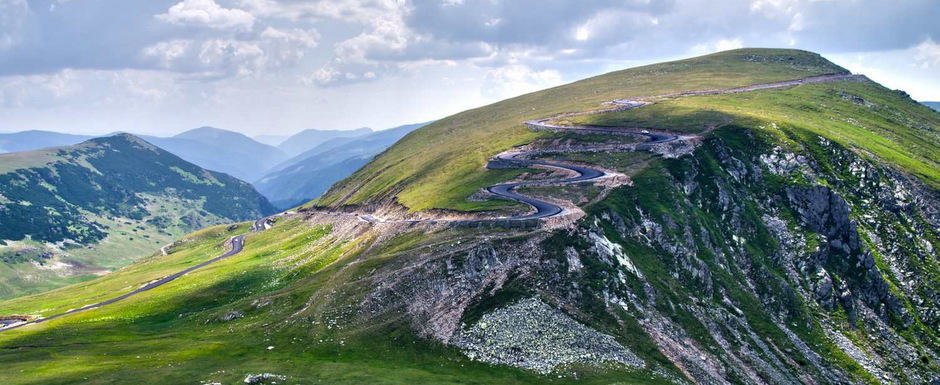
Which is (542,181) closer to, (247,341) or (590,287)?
(590,287)

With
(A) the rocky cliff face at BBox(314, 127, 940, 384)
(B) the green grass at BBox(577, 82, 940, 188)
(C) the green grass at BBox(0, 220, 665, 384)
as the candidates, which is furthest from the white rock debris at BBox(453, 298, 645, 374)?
(B) the green grass at BBox(577, 82, 940, 188)

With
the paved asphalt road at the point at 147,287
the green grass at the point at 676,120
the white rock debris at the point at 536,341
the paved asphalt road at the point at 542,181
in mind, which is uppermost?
the green grass at the point at 676,120

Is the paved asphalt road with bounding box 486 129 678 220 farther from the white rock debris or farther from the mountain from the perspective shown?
the white rock debris

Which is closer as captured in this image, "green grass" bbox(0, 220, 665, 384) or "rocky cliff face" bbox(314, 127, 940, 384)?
"green grass" bbox(0, 220, 665, 384)

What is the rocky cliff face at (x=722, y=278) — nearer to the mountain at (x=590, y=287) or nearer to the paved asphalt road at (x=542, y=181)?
the mountain at (x=590, y=287)

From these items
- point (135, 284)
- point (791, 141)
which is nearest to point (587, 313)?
point (791, 141)

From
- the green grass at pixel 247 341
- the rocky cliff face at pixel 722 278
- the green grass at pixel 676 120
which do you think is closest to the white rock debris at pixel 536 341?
the rocky cliff face at pixel 722 278

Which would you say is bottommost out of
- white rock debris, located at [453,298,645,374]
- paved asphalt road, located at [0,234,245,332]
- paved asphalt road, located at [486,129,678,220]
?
white rock debris, located at [453,298,645,374]
